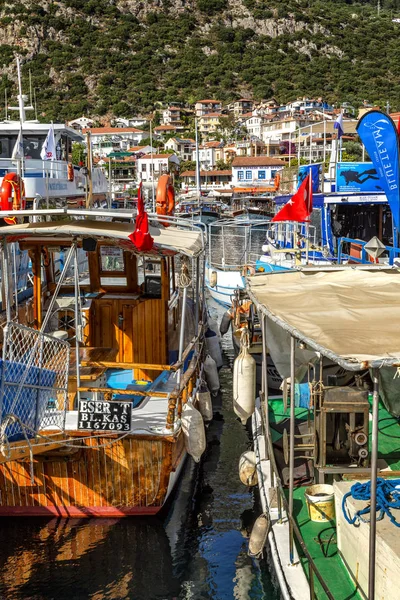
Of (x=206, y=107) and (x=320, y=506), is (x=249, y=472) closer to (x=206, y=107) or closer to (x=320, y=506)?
(x=320, y=506)

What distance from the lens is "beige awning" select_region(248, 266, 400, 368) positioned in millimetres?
5000

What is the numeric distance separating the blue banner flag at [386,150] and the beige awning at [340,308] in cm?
315

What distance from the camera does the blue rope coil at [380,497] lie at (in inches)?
248

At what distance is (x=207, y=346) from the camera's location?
1572cm

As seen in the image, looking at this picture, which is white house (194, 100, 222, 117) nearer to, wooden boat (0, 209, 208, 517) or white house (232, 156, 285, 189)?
white house (232, 156, 285, 189)

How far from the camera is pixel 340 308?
6.66 metres

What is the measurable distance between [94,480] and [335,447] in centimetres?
329

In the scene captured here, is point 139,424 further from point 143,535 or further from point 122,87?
point 122,87

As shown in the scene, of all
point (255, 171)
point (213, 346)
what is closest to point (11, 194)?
point (213, 346)

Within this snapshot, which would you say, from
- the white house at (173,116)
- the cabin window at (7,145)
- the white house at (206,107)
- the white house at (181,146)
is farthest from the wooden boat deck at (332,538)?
the white house at (206,107)

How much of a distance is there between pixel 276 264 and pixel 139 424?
47.7ft

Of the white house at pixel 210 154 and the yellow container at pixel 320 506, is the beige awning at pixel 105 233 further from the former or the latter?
the white house at pixel 210 154

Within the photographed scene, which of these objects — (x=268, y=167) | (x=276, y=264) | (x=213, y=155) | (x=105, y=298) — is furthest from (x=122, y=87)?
(x=105, y=298)

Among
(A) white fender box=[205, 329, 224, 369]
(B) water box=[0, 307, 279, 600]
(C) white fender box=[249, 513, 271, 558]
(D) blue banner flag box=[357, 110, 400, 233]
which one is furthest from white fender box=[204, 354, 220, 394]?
(C) white fender box=[249, 513, 271, 558]
